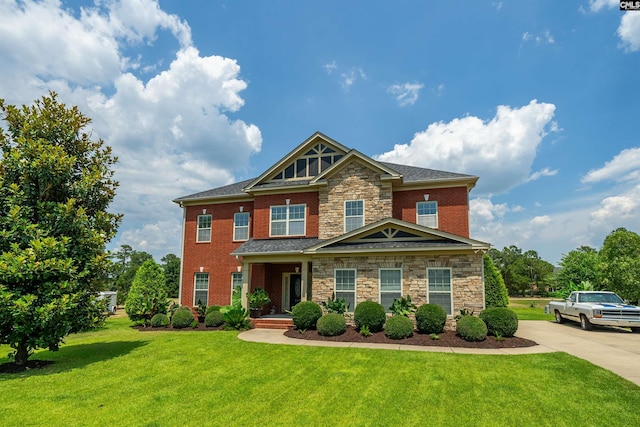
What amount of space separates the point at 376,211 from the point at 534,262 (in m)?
69.1

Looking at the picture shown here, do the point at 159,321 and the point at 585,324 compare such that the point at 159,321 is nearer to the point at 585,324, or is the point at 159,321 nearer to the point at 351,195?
the point at 351,195

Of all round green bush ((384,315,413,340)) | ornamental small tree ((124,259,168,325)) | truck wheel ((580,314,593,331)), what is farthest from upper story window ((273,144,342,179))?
truck wheel ((580,314,593,331))

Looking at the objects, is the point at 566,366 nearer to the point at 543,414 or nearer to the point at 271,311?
the point at 543,414

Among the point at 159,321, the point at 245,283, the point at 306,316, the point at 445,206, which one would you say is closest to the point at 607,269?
the point at 445,206

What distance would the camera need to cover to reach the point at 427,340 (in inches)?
493

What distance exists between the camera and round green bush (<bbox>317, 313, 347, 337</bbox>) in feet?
44.1

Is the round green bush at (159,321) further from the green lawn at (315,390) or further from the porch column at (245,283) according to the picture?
the green lawn at (315,390)

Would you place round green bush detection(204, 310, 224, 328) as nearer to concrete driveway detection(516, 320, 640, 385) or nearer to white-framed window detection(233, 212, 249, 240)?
white-framed window detection(233, 212, 249, 240)

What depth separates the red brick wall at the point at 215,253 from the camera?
2041cm

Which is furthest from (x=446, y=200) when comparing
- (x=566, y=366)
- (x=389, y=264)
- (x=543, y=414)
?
(x=543, y=414)

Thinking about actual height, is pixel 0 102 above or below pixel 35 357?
above

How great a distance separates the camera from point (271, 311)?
1900 cm

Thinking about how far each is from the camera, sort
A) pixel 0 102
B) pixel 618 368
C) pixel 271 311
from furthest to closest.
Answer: pixel 271 311
pixel 0 102
pixel 618 368

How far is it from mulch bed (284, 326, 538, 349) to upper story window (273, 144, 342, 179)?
9038mm
